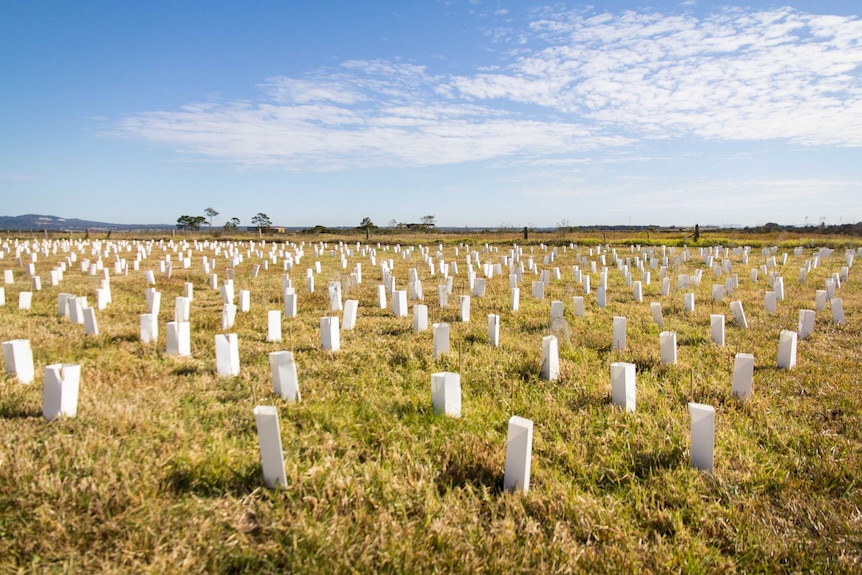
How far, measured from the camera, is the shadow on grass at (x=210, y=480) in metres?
2.42

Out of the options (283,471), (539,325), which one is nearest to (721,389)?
(539,325)

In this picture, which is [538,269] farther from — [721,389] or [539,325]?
[721,389]

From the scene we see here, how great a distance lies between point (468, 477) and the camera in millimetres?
2658

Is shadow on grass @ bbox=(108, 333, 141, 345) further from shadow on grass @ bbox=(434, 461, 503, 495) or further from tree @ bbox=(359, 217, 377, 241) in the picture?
tree @ bbox=(359, 217, 377, 241)

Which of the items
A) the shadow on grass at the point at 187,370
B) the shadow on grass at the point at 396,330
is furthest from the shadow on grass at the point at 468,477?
the shadow on grass at the point at 396,330

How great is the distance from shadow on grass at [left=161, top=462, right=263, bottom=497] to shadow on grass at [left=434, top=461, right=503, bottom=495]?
0.91 meters

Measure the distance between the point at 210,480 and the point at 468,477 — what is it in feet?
4.22

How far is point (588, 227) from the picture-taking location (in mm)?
36969

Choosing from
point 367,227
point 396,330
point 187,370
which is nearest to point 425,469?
point 187,370

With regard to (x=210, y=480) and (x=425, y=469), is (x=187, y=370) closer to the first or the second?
(x=210, y=480)

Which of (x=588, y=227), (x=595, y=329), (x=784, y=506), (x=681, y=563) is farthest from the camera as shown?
(x=588, y=227)

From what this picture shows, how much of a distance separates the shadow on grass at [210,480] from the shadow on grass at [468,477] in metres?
0.91

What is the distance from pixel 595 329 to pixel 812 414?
8.84 ft

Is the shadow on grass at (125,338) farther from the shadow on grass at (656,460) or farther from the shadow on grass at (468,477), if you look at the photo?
the shadow on grass at (656,460)
